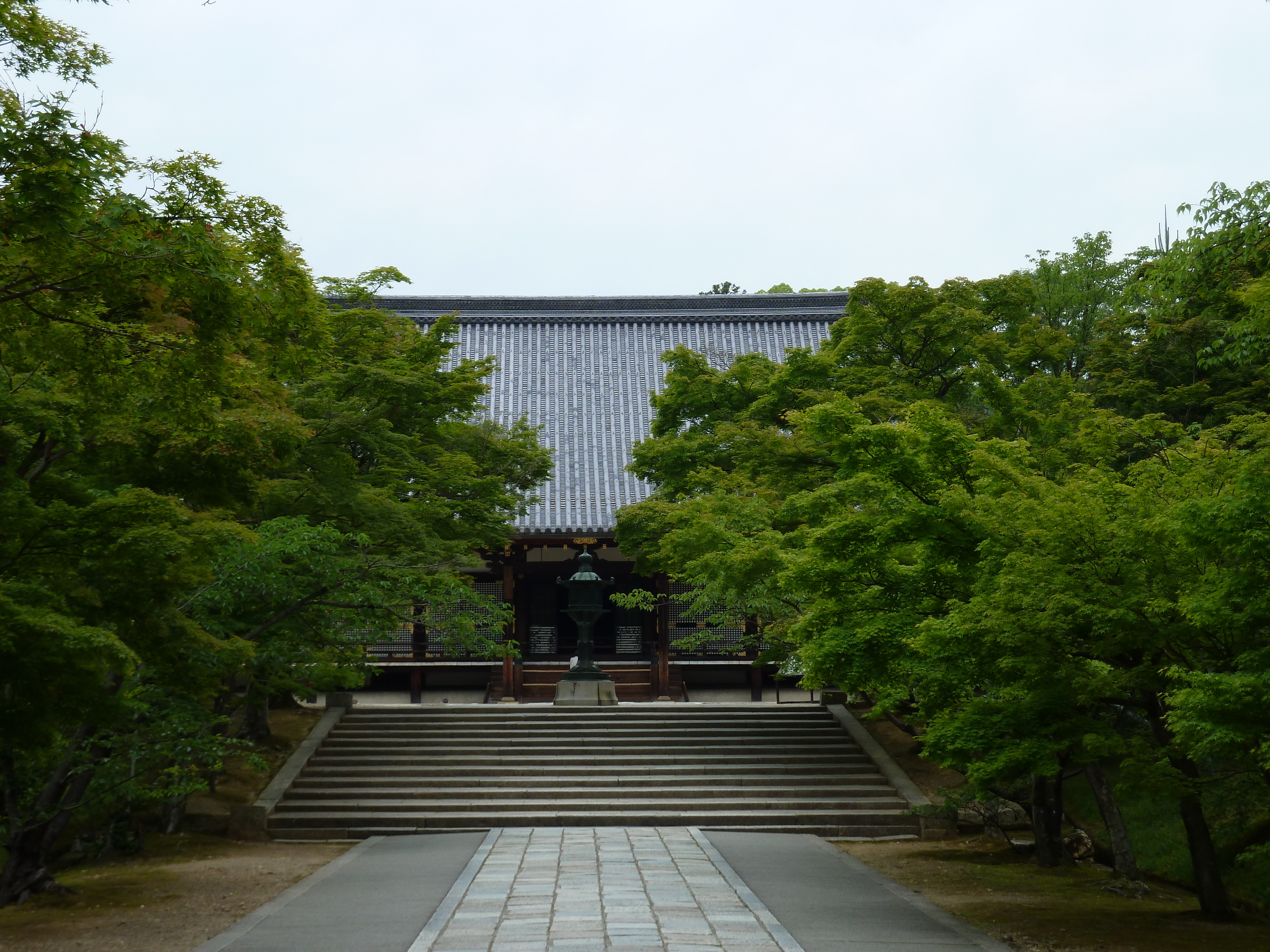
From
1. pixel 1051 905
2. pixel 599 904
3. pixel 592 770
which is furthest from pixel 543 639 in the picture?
pixel 599 904

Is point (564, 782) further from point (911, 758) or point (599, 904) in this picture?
point (599, 904)

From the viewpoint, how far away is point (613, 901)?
29.4 feet

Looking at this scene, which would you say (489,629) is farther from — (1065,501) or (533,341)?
(533,341)

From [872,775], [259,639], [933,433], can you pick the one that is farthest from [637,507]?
[933,433]

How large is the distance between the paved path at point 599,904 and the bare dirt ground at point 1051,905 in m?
0.52

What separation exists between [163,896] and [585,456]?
17209 millimetres

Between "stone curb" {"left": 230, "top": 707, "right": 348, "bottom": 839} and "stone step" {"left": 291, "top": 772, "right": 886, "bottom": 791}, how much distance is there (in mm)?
252

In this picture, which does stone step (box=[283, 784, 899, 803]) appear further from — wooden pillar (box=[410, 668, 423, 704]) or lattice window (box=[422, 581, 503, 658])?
wooden pillar (box=[410, 668, 423, 704])

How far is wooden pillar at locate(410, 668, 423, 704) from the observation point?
23.5 m

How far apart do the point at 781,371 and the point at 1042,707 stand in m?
9.80

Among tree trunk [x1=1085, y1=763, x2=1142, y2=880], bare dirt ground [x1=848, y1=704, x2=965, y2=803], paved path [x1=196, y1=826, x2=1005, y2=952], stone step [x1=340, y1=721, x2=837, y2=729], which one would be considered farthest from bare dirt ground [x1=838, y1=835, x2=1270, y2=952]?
stone step [x1=340, y1=721, x2=837, y2=729]

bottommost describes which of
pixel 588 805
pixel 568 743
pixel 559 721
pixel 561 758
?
pixel 588 805

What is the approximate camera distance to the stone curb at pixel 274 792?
15.1 m

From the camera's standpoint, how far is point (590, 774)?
17.0 metres
